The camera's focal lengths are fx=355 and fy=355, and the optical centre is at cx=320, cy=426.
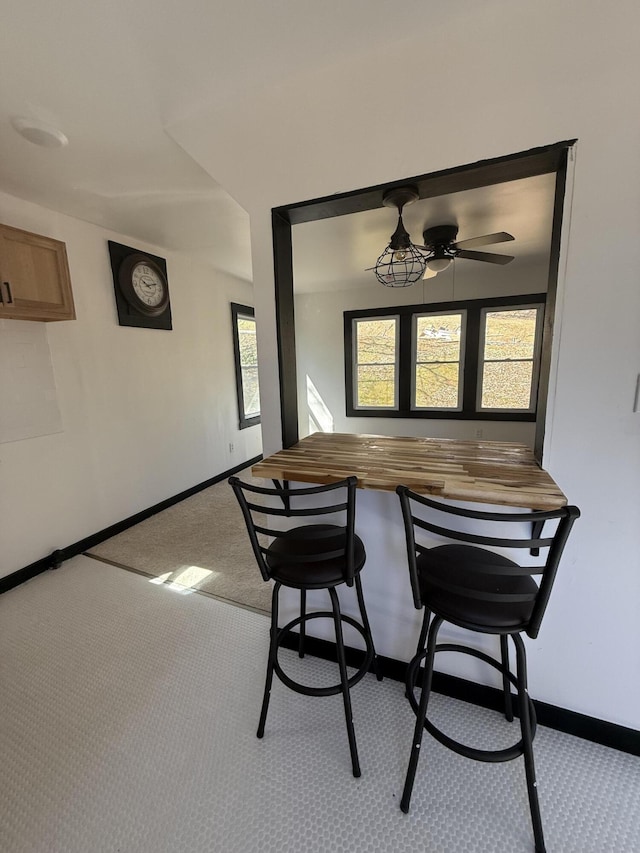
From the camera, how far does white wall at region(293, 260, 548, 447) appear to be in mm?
4344

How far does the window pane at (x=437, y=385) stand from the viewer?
4.75 meters

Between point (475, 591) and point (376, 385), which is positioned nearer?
point (475, 591)

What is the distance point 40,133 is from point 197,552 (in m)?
2.59

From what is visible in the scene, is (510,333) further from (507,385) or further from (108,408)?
(108,408)

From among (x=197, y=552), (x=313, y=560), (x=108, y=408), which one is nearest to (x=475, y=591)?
(x=313, y=560)

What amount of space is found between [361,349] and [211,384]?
226cm

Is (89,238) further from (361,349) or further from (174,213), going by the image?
(361,349)

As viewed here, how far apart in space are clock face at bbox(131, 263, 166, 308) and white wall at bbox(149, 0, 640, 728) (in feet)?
6.66

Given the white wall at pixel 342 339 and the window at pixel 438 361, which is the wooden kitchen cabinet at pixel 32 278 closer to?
the white wall at pixel 342 339

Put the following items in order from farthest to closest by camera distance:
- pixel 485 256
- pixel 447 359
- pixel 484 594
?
pixel 447 359 → pixel 485 256 → pixel 484 594

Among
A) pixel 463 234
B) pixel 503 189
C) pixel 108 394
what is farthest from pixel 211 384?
pixel 503 189

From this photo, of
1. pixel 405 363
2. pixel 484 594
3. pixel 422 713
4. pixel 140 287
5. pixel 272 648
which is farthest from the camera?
pixel 405 363

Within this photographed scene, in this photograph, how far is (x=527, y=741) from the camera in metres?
1.01

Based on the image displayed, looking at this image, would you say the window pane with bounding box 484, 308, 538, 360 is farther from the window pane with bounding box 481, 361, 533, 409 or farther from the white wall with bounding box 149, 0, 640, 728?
the white wall with bounding box 149, 0, 640, 728
